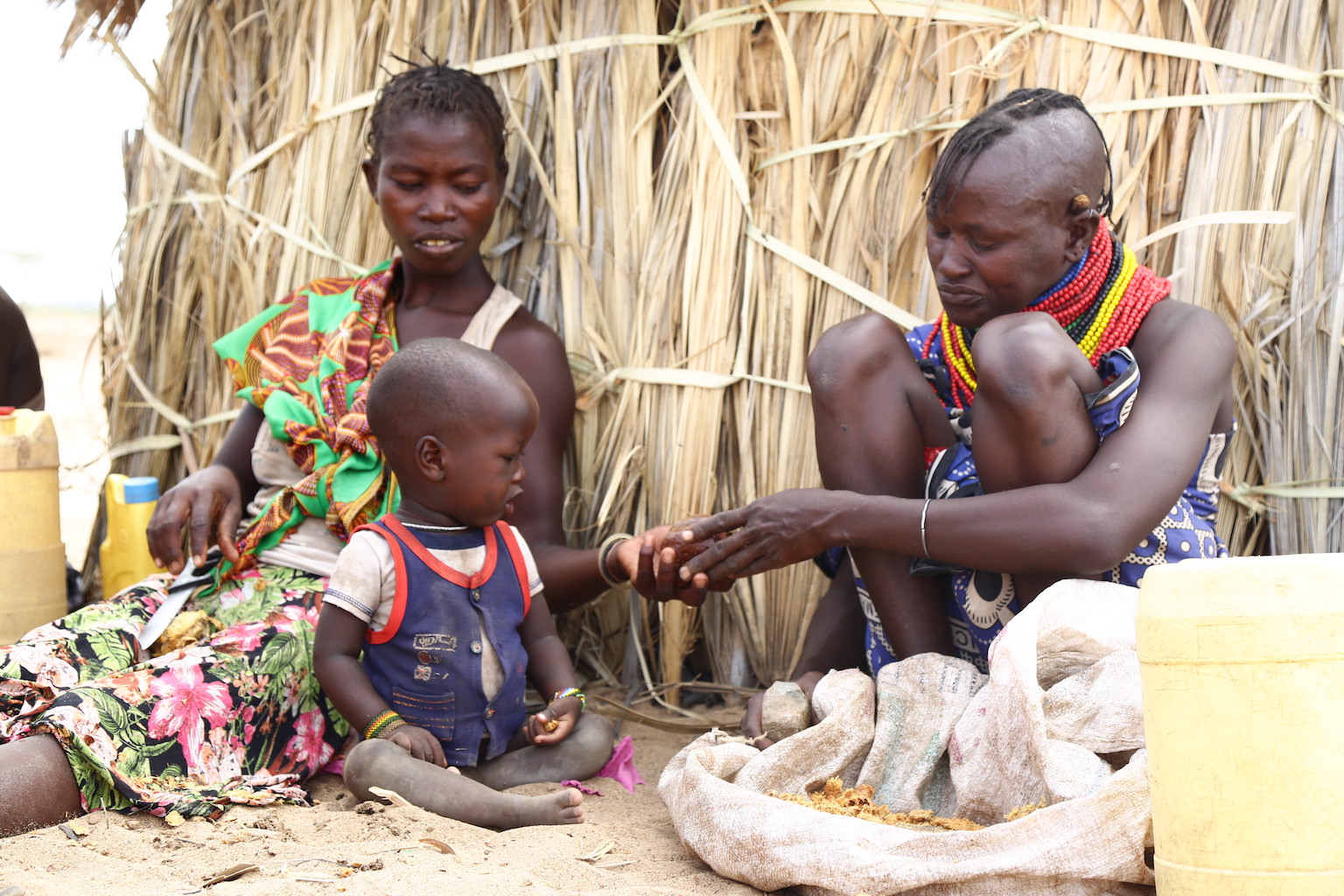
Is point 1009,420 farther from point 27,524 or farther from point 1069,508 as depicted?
point 27,524

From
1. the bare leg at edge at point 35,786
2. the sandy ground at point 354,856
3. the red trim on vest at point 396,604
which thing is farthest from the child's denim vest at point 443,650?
the bare leg at edge at point 35,786

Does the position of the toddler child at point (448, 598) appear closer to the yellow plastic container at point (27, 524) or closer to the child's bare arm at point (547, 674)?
the child's bare arm at point (547, 674)

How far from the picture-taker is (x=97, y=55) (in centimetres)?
326

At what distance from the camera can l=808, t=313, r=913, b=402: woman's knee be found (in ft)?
6.81

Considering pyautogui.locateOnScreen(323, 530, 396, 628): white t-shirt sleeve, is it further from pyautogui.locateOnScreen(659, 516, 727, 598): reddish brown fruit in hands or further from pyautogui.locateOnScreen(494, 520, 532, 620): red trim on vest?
pyautogui.locateOnScreen(659, 516, 727, 598): reddish brown fruit in hands

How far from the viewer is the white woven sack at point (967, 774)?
4.59 feet

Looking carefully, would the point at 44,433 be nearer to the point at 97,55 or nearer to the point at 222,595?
the point at 222,595

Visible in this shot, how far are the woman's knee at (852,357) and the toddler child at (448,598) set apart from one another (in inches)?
20.5

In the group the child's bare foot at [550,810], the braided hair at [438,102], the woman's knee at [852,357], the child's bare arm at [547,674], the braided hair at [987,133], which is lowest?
the child's bare foot at [550,810]

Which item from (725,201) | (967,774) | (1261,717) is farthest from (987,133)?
(1261,717)

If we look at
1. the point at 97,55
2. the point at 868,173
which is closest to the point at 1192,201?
the point at 868,173

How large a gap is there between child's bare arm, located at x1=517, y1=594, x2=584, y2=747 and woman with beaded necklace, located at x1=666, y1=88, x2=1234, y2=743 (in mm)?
304

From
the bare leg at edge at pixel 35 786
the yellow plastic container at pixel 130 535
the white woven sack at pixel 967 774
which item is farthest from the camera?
the yellow plastic container at pixel 130 535

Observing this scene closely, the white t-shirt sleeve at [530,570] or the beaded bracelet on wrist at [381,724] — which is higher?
the white t-shirt sleeve at [530,570]
